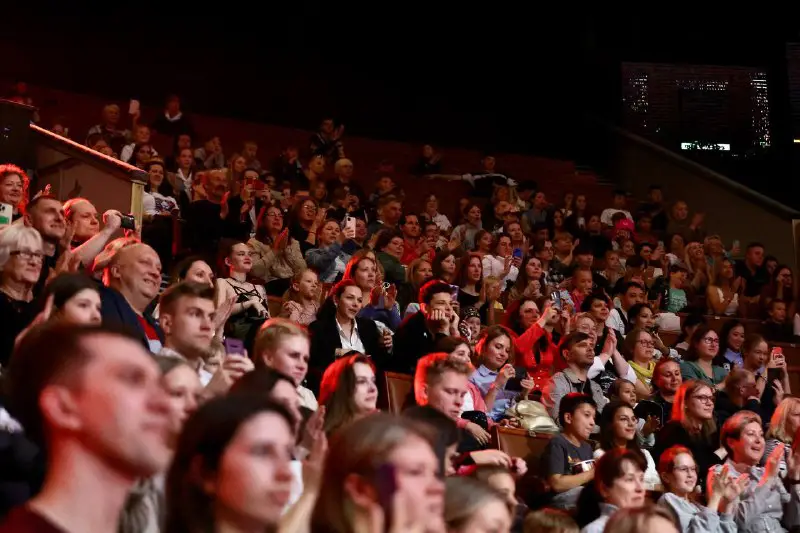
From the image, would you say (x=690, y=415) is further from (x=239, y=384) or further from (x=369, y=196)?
(x=369, y=196)

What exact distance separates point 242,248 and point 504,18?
9.39 m

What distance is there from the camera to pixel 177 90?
41.0 feet

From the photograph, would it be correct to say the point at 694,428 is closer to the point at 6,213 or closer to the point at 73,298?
the point at 73,298

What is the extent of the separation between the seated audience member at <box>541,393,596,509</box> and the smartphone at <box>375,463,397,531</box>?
290cm

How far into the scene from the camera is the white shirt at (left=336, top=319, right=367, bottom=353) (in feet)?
17.6

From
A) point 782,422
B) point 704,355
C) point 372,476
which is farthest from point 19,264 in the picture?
point 704,355

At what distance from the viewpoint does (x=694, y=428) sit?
221 inches

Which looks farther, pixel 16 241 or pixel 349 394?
pixel 16 241

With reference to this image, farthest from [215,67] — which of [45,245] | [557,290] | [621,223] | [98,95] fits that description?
[45,245]

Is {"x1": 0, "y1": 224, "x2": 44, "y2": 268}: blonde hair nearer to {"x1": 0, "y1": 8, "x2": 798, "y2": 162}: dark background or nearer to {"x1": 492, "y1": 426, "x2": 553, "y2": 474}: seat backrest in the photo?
{"x1": 492, "y1": 426, "x2": 553, "y2": 474}: seat backrest

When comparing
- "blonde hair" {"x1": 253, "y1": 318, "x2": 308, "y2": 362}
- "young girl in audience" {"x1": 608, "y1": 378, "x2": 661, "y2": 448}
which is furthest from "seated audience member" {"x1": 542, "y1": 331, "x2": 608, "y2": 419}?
"blonde hair" {"x1": 253, "y1": 318, "x2": 308, "y2": 362}

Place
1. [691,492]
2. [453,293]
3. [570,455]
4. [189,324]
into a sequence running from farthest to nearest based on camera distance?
[453,293] → [691,492] → [570,455] → [189,324]

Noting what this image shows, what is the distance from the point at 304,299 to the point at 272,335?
2268mm

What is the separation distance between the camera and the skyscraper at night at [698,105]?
45.6ft
